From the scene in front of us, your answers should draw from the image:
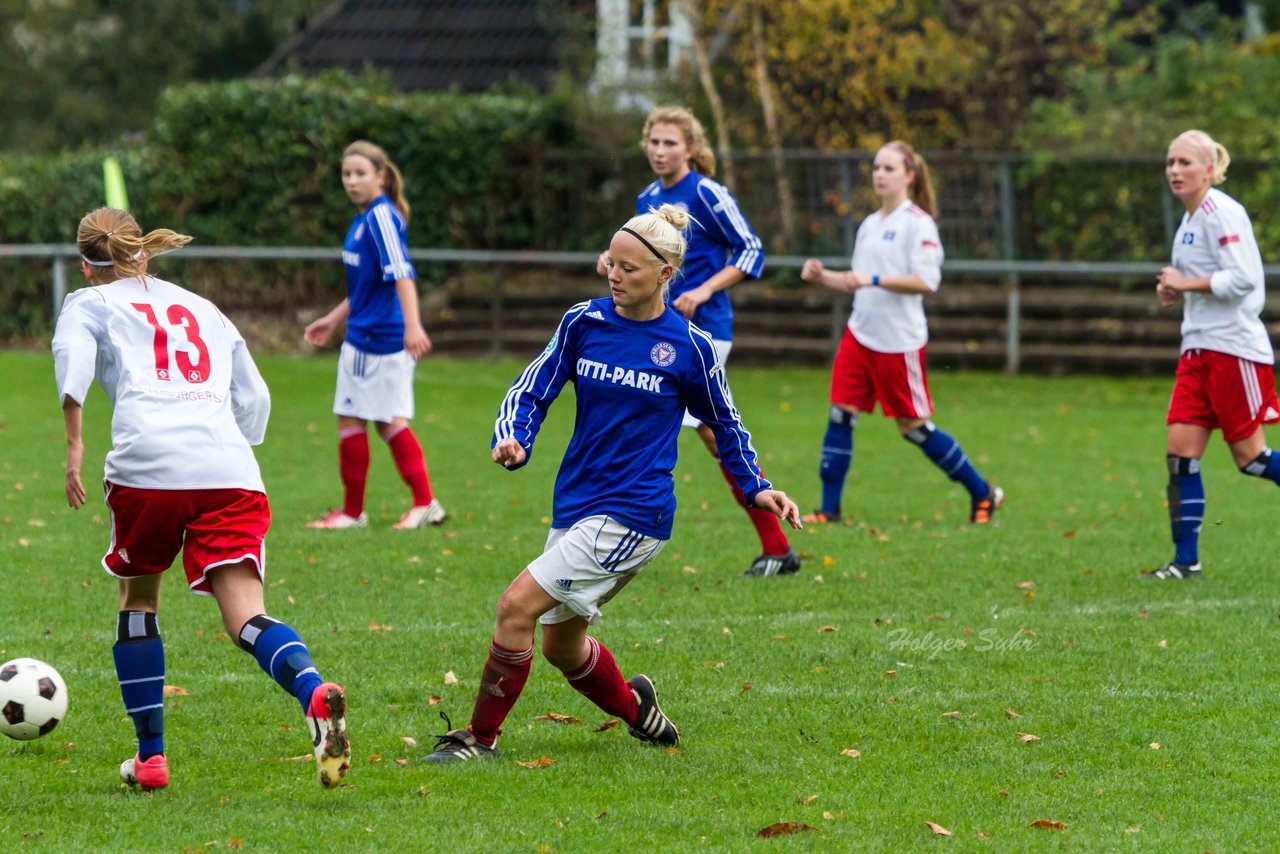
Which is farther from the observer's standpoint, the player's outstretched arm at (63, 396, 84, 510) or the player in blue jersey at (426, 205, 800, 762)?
the player in blue jersey at (426, 205, 800, 762)

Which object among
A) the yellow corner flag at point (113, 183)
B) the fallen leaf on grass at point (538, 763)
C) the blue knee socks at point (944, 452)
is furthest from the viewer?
the yellow corner flag at point (113, 183)

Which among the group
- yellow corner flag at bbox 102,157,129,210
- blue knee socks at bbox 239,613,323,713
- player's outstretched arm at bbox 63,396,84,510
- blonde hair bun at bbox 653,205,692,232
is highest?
blonde hair bun at bbox 653,205,692,232

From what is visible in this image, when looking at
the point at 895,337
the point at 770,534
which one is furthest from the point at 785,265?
the point at 770,534

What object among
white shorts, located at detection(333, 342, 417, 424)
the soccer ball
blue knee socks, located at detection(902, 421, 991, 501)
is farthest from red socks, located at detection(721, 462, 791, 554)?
the soccer ball

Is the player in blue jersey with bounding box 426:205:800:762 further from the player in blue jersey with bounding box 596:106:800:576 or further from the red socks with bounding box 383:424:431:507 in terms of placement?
the red socks with bounding box 383:424:431:507

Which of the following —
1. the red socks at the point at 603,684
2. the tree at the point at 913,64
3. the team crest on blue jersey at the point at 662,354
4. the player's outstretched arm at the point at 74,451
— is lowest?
the red socks at the point at 603,684

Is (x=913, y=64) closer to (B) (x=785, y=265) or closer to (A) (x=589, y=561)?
(B) (x=785, y=265)

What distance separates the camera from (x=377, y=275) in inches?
392

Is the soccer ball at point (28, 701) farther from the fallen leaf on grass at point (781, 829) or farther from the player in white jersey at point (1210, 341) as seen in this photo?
the player in white jersey at point (1210, 341)

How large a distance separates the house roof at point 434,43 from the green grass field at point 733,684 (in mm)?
13979

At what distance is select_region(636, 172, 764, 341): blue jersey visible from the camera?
8648mm

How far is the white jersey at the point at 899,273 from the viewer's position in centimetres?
1018

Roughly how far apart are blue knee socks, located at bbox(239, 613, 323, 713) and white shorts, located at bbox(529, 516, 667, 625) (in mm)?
731

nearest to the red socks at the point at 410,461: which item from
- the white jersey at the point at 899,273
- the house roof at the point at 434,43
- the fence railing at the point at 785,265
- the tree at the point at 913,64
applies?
the white jersey at the point at 899,273
